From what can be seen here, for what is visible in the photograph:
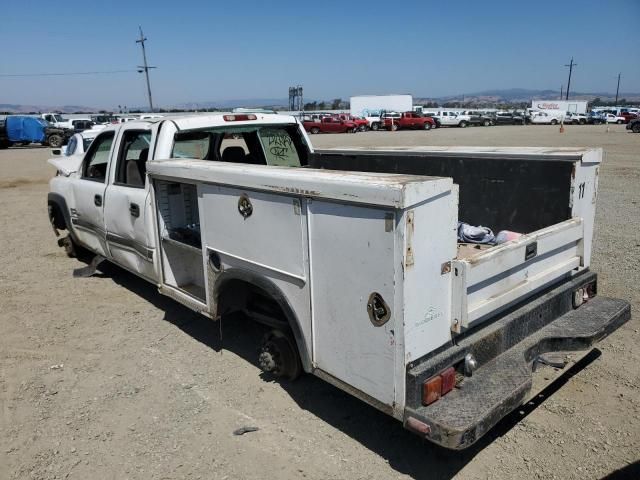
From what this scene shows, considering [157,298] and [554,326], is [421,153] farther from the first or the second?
[157,298]

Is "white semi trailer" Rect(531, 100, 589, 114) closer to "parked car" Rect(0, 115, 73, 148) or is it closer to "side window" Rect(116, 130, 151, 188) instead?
"parked car" Rect(0, 115, 73, 148)

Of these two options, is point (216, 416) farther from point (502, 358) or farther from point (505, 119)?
point (505, 119)

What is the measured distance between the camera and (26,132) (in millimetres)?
35625

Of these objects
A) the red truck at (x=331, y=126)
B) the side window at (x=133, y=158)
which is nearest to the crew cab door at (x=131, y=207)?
the side window at (x=133, y=158)

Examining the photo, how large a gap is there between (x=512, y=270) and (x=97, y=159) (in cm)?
509

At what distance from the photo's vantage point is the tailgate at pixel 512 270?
2.86m

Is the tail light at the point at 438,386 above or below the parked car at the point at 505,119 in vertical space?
above

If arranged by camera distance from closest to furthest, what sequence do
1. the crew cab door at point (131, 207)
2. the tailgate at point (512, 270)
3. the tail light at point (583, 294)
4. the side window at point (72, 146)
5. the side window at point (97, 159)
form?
the tailgate at point (512, 270) → the tail light at point (583, 294) → the crew cab door at point (131, 207) → the side window at point (97, 159) → the side window at point (72, 146)

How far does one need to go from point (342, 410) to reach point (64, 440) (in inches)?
70.9

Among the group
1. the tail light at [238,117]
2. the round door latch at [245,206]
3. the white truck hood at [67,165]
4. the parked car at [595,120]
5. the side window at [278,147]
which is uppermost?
the tail light at [238,117]

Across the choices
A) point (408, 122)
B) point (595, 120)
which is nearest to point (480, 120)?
point (408, 122)

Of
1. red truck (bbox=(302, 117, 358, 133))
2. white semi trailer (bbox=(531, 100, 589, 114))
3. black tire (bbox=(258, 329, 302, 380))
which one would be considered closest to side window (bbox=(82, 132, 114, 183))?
black tire (bbox=(258, 329, 302, 380))

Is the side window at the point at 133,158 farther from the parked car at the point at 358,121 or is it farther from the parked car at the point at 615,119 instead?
the parked car at the point at 615,119

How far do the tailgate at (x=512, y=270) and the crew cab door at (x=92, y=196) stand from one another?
4.10 m
